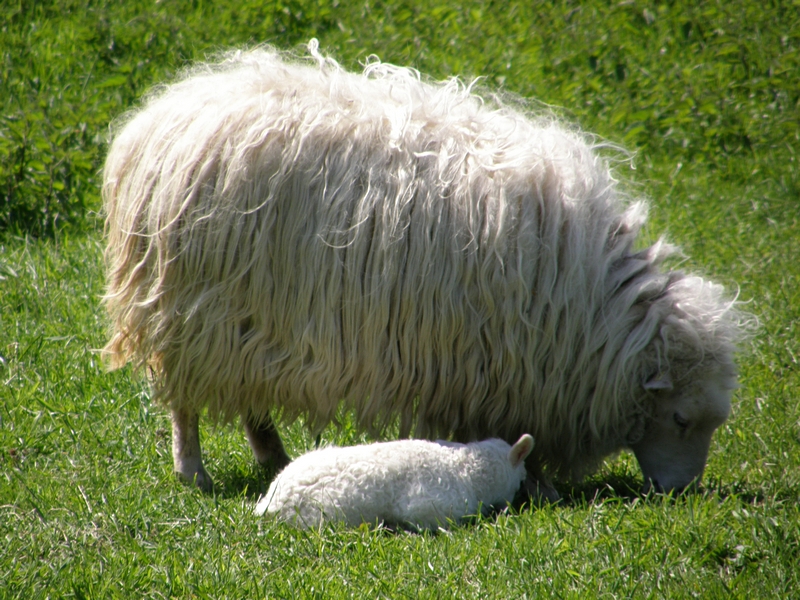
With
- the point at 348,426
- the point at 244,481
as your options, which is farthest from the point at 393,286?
the point at 244,481

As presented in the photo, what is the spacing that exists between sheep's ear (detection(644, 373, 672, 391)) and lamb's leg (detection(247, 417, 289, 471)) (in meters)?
1.63

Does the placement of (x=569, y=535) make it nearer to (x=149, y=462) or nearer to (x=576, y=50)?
(x=149, y=462)

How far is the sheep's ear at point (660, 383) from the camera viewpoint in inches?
135

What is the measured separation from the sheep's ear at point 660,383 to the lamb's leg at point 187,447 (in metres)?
1.85

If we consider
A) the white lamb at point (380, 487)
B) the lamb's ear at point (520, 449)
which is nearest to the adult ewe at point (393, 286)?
the lamb's ear at point (520, 449)

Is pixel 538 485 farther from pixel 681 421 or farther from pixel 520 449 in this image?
pixel 681 421

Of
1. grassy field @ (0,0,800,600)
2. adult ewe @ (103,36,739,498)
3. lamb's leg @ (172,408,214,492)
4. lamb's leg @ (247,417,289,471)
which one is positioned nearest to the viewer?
grassy field @ (0,0,800,600)

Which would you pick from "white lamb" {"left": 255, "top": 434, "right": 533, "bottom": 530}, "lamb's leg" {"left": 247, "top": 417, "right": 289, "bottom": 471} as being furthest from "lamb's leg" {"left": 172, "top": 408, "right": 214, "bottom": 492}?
"white lamb" {"left": 255, "top": 434, "right": 533, "bottom": 530}

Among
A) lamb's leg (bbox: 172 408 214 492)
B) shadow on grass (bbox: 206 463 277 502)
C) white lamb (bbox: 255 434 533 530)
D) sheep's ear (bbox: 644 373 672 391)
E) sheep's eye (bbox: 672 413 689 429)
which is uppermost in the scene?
sheep's ear (bbox: 644 373 672 391)

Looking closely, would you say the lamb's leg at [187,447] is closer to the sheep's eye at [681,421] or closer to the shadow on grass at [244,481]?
the shadow on grass at [244,481]

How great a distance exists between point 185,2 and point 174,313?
5808mm

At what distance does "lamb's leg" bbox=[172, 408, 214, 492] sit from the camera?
3.58m

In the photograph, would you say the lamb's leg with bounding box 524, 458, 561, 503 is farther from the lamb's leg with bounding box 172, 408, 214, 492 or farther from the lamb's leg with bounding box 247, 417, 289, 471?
the lamb's leg with bounding box 172, 408, 214, 492

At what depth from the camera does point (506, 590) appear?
259 centimetres
